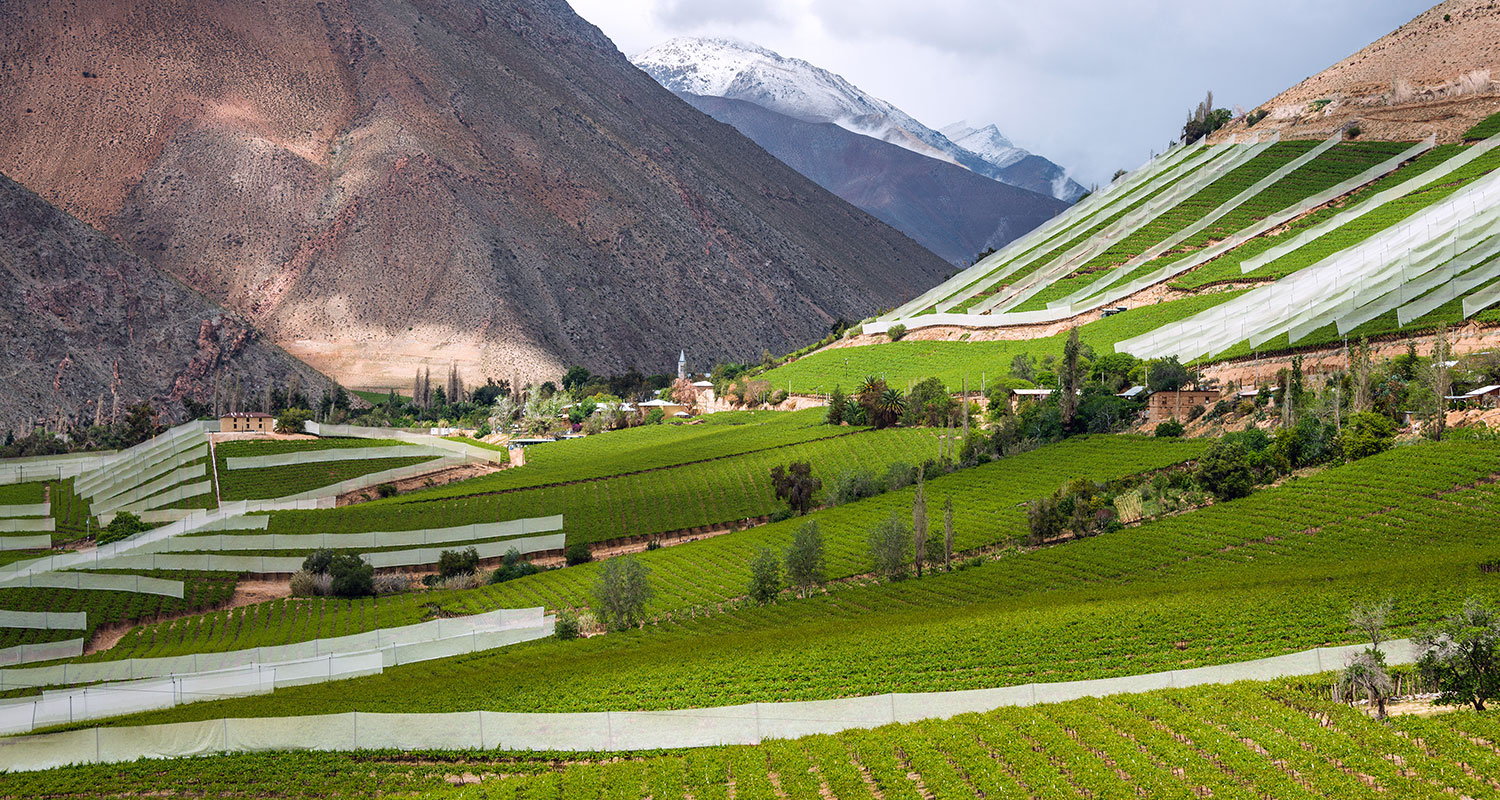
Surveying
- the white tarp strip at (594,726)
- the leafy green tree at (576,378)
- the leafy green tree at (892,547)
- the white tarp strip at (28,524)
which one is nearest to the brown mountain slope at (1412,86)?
the leafy green tree at (576,378)

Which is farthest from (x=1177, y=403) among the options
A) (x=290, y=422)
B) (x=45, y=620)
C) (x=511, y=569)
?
(x=290, y=422)

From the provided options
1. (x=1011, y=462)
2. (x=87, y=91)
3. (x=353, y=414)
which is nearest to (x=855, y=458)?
(x=1011, y=462)

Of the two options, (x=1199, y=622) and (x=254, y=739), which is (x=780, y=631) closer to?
(x=1199, y=622)

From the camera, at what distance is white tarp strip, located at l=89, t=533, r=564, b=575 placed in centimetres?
6066

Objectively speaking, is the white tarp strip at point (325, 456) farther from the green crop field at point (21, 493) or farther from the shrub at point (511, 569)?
the shrub at point (511, 569)

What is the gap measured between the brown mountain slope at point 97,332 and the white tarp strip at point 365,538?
A: 5748cm

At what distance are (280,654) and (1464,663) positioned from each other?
39.1 metres

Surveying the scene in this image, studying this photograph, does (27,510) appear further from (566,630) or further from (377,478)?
(566,630)

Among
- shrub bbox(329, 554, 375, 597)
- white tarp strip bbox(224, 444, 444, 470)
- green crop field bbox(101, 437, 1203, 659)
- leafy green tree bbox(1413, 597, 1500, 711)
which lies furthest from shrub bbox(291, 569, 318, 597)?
leafy green tree bbox(1413, 597, 1500, 711)

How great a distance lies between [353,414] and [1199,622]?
9553cm

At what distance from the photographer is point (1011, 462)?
68.4 metres

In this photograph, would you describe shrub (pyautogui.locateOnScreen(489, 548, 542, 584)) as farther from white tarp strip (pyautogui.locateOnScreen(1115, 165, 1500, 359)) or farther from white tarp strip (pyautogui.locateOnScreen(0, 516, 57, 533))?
white tarp strip (pyautogui.locateOnScreen(1115, 165, 1500, 359))

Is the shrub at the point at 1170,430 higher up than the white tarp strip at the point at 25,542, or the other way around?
the shrub at the point at 1170,430

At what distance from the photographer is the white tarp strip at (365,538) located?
64.1 metres
